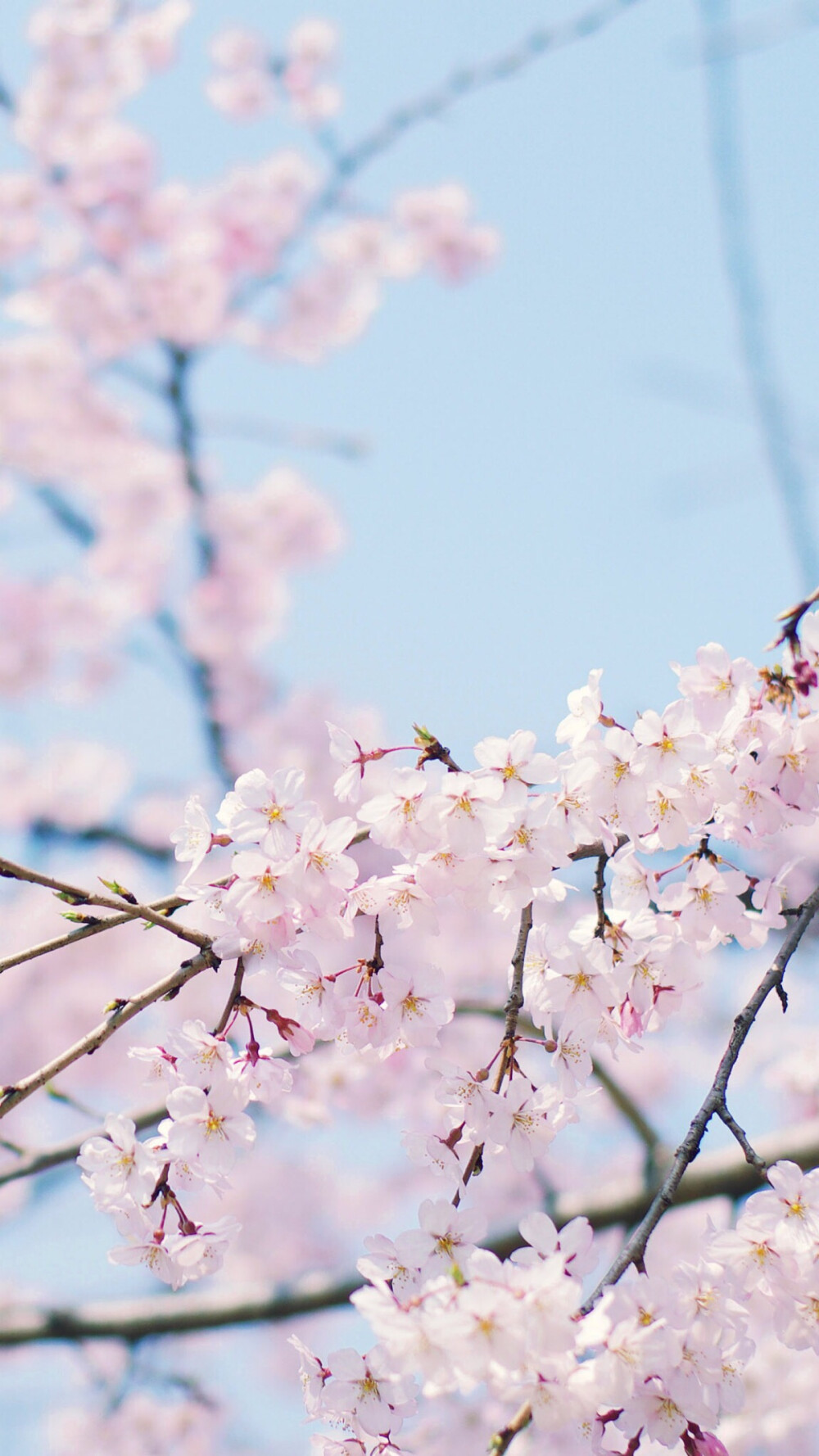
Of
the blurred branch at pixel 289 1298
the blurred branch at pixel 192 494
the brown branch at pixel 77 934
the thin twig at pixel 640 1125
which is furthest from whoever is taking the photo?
the blurred branch at pixel 192 494

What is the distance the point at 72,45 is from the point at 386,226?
2.94 m

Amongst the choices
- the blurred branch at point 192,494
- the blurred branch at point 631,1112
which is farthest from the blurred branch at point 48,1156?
the blurred branch at point 192,494

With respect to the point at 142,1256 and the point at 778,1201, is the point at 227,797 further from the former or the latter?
the point at 778,1201

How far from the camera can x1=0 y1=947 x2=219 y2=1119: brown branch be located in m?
1.14

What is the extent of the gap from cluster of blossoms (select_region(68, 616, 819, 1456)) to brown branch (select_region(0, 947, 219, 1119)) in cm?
4

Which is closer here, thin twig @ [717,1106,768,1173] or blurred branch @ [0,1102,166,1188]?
thin twig @ [717,1106,768,1173]

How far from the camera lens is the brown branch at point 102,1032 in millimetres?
1143

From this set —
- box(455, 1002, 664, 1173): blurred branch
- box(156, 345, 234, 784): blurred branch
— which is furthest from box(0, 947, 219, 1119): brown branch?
box(156, 345, 234, 784): blurred branch

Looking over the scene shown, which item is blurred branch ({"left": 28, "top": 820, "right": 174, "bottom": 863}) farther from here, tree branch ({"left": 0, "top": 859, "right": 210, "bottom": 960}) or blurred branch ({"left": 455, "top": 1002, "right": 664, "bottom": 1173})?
tree branch ({"left": 0, "top": 859, "right": 210, "bottom": 960})

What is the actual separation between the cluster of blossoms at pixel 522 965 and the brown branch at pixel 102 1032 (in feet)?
0.14

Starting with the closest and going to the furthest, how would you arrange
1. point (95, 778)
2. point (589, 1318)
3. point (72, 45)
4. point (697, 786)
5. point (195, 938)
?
point (589, 1318) → point (195, 938) → point (697, 786) → point (72, 45) → point (95, 778)

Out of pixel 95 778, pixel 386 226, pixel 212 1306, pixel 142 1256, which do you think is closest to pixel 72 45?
pixel 386 226

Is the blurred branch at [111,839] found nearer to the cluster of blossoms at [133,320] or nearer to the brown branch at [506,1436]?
the cluster of blossoms at [133,320]

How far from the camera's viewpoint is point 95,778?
Result: 31.9ft
